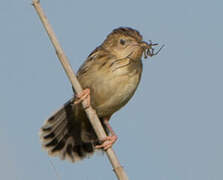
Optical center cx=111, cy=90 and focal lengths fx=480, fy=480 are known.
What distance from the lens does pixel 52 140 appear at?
20.5 feet

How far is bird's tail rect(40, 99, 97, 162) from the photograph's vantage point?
20.4ft

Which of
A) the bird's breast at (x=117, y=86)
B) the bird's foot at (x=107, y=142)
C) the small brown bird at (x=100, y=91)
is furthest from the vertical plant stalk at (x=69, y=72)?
the bird's breast at (x=117, y=86)

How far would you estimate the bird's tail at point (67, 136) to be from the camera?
6215 millimetres

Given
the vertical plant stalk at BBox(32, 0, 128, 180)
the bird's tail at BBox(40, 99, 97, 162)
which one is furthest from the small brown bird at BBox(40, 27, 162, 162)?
the vertical plant stalk at BBox(32, 0, 128, 180)

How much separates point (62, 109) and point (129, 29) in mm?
1391

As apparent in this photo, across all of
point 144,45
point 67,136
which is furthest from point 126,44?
point 67,136

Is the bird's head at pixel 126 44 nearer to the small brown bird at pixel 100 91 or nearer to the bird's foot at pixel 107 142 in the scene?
the small brown bird at pixel 100 91

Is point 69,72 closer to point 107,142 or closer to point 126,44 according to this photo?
point 107,142

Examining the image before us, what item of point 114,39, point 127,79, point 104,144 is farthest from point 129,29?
point 104,144

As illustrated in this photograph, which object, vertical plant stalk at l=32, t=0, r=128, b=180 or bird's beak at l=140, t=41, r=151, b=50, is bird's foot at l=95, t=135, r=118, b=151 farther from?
bird's beak at l=140, t=41, r=151, b=50

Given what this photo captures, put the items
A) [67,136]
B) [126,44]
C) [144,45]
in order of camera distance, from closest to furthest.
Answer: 1. [144,45]
2. [126,44]
3. [67,136]

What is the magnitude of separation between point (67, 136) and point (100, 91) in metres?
1.07

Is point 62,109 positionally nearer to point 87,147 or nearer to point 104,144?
point 87,147

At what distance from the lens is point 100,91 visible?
5789 millimetres
